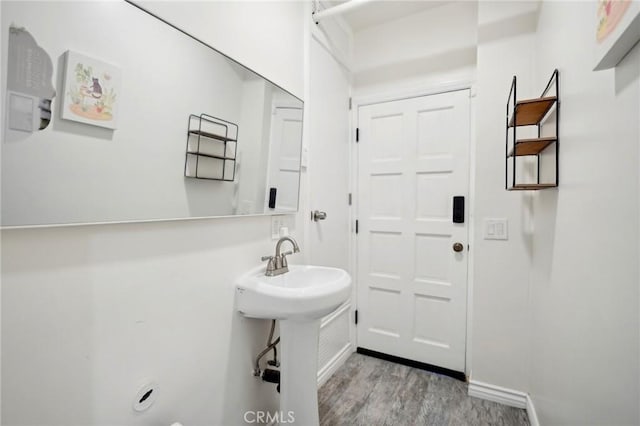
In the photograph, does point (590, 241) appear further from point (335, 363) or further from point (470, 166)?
point (335, 363)

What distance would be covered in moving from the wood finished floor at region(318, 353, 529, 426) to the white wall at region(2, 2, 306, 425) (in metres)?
0.47

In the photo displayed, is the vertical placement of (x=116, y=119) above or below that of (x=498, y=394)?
above

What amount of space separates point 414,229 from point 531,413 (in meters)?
1.24

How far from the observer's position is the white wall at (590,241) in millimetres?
657

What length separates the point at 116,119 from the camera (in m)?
0.81

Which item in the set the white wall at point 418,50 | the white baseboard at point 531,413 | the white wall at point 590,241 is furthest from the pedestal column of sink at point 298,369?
the white wall at point 418,50

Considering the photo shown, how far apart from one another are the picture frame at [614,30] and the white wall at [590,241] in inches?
1.1

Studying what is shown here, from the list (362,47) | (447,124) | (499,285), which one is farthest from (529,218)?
(362,47)

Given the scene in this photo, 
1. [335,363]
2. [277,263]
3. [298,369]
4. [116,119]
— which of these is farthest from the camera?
[335,363]

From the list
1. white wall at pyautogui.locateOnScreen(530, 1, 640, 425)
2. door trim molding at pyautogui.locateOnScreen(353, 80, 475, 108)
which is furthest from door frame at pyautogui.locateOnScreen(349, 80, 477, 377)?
white wall at pyautogui.locateOnScreen(530, 1, 640, 425)

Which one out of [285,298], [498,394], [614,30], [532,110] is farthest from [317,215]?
[498,394]

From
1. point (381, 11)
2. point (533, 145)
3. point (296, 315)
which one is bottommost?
point (296, 315)

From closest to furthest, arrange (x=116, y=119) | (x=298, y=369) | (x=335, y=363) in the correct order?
(x=116, y=119) < (x=298, y=369) < (x=335, y=363)

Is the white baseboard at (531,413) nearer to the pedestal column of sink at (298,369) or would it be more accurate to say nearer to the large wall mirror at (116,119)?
the pedestal column of sink at (298,369)
